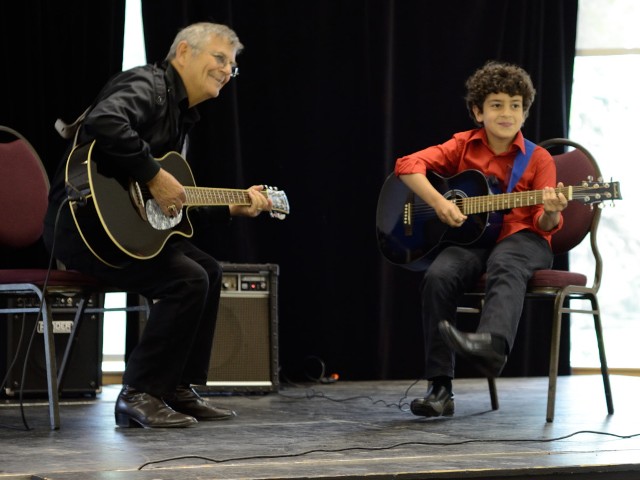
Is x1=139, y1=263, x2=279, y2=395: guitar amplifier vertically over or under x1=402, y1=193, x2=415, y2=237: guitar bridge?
under

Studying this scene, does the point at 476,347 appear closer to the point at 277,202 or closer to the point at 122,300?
the point at 277,202

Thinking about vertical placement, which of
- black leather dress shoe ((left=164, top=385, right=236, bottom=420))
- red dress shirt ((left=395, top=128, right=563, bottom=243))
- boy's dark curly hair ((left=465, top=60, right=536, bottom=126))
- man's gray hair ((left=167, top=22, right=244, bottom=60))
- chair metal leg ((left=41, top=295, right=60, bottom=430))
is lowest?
black leather dress shoe ((left=164, top=385, right=236, bottom=420))

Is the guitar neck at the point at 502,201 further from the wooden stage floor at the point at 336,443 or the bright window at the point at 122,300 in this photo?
the bright window at the point at 122,300

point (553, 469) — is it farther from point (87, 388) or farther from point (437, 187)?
point (87, 388)

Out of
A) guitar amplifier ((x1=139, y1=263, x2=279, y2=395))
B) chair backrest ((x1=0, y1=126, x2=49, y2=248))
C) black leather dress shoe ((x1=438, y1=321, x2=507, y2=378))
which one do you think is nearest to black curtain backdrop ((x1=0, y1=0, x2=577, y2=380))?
guitar amplifier ((x1=139, y1=263, x2=279, y2=395))

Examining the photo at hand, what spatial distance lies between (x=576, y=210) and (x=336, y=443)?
1401 mm

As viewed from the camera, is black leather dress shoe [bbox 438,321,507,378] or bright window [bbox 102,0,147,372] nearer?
black leather dress shoe [bbox 438,321,507,378]

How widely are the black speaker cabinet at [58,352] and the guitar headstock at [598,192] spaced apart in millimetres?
2000

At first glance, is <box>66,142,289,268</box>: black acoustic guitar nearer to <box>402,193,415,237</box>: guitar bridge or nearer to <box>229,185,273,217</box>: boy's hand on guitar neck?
<box>229,185,273,217</box>: boy's hand on guitar neck

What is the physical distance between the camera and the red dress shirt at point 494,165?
3230 mm

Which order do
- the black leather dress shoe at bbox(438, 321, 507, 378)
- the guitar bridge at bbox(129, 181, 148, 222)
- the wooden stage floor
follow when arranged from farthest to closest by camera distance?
the guitar bridge at bbox(129, 181, 148, 222), the black leather dress shoe at bbox(438, 321, 507, 378), the wooden stage floor

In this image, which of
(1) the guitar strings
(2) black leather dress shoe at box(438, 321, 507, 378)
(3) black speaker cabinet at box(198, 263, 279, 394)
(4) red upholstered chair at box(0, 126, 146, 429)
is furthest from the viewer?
(3) black speaker cabinet at box(198, 263, 279, 394)

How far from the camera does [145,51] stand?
462 centimetres

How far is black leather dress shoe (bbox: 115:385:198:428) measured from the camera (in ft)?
9.06
